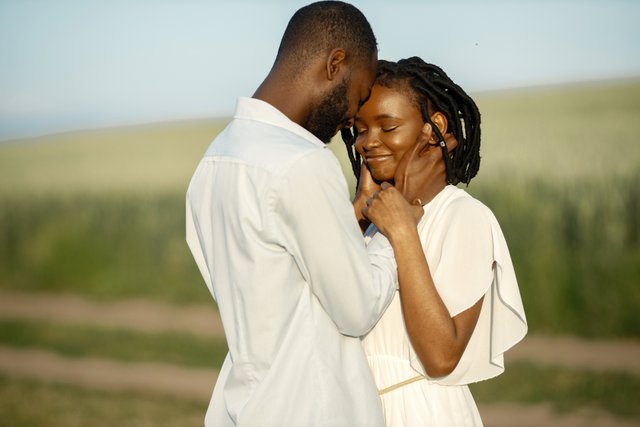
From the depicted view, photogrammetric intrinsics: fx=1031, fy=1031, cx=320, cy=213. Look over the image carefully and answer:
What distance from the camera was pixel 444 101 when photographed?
3.32 metres

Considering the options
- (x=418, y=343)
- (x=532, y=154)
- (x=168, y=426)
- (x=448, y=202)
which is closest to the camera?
(x=418, y=343)

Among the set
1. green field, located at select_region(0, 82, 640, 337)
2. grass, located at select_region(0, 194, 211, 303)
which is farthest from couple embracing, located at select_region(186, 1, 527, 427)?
grass, located at select_region(0, 194, 211, 303)

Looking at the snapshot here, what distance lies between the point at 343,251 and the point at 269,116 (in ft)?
1.42

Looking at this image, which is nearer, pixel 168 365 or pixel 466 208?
pixel 466 208

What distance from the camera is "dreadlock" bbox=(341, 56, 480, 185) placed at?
327 cm

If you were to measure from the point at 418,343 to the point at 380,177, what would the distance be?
615mm

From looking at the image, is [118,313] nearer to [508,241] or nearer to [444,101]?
[508,241]

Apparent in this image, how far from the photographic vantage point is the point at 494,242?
3.04m

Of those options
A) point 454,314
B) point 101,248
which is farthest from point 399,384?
point 101,248

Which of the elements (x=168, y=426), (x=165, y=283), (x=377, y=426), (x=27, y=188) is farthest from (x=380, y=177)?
(x=27, y=188)

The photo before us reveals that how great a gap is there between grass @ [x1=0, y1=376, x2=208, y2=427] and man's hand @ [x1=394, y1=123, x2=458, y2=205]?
18.8 ft

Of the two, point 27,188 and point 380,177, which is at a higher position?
point 380,177

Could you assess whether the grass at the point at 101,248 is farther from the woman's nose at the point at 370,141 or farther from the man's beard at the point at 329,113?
the man's beard at the point at 329,113

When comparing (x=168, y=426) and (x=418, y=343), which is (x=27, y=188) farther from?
(x=418, y=343)
